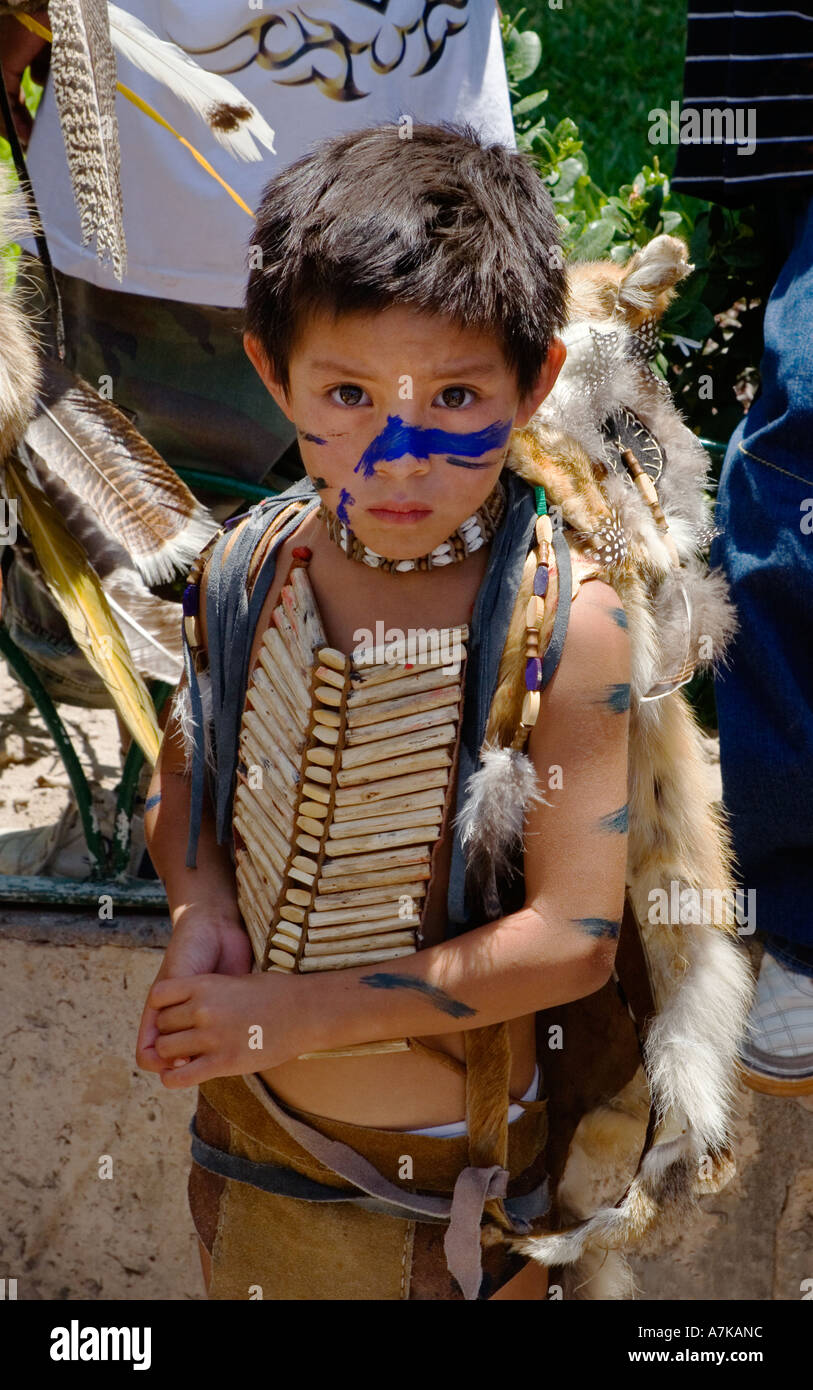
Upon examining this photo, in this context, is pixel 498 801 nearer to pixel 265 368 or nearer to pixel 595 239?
pixel 265 368

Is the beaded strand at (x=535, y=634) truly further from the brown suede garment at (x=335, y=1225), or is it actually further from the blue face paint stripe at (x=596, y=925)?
the brown suede garment at (x=335, y=1225)

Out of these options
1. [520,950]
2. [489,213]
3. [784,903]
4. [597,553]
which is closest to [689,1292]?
[784,903]

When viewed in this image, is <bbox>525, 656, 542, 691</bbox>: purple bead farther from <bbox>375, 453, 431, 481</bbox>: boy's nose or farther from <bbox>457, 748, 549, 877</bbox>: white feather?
<bbox>375, 453, 431, 481</bbox>: boy's nose

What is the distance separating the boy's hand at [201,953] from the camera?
1.66 metres

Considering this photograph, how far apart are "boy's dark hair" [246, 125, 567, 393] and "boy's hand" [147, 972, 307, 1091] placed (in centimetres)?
71

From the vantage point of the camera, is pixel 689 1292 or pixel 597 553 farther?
pixel 689 1292

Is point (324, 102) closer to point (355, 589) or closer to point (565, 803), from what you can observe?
point (355, 589)

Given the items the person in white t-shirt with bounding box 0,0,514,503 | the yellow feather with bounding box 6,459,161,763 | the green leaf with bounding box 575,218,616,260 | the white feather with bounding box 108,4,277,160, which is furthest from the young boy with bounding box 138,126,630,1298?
the green leaf with bounding box 575,218,616,260

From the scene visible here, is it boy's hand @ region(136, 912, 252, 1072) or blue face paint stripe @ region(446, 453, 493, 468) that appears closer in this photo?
→ blue face paint stripe @ region(446, 453, 493, 468)

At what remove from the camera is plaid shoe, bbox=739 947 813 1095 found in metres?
2.21

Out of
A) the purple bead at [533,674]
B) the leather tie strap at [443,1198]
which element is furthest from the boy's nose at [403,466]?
the leather tie strap at [443,1198]
